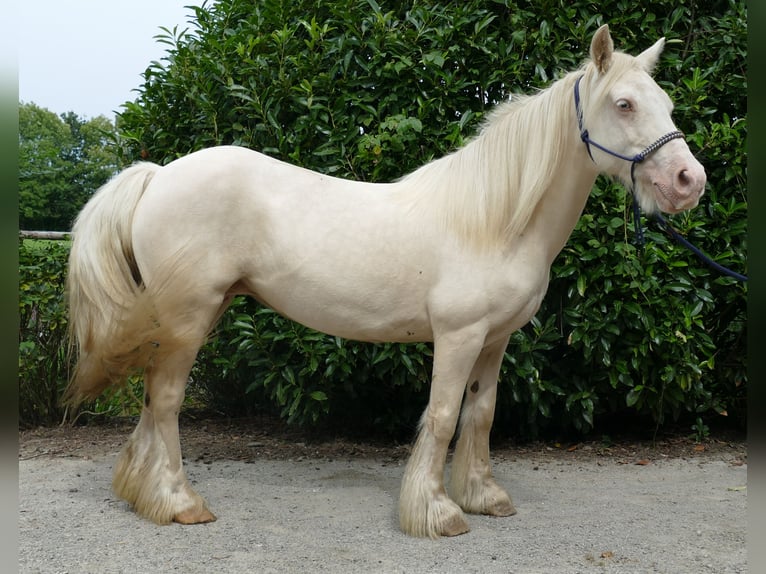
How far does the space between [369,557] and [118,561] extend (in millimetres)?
1118

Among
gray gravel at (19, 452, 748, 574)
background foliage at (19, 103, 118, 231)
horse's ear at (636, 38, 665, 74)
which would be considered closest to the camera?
gray gravel at (19, 452, 748, 574)

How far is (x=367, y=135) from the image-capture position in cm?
404

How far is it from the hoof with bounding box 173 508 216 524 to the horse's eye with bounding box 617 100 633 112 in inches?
113

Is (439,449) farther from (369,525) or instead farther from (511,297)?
(511,297)

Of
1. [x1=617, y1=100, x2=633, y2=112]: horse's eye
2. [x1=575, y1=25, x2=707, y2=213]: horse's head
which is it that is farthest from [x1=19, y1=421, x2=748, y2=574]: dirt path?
[x1=617, y1=100, x2=633, y2=112]: horse's eye

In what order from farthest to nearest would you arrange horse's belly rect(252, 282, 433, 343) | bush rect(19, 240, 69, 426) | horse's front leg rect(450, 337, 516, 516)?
bush rect(19, 240, 69, 426) < horse's front leg rect(450, 337, 516, 516) < horse's belly rect(252, 282, 433, 343)

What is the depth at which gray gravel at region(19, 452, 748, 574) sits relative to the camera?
271 cm

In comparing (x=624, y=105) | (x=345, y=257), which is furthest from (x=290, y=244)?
(x=624, y=105)

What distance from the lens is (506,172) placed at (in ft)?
10.0

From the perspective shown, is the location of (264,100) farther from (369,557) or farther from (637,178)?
(369,557)

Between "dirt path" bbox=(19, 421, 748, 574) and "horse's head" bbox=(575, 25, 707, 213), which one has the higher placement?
"horse's head" bbox=(575, 25, 707, 213)

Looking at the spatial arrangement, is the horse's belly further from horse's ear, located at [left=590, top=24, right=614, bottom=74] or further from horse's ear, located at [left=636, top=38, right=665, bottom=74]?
horse's ear, located at [left=636, top=38, right=665, bottom=74]

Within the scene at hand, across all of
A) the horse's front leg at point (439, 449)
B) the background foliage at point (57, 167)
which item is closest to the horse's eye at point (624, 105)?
the horse's front leg at point (439, 449)

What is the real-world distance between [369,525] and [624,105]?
2405 millimetres
